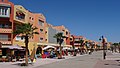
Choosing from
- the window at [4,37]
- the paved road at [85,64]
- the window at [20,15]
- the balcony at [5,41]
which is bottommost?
the paved road at [85,64]

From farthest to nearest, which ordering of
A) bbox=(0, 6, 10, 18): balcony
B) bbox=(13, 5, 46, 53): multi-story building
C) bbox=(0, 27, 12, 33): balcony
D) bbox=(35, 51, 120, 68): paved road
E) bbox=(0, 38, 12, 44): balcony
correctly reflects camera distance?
bbox=(13, 5, 46, 53): multi-story building
bbox=(0, 27, 12, 33): balcony
bbox=(0, 6, 10, 18): balcony
bbox=(0, 38, 12, 44): balcony
bbox=(35, 51, 120, 68): paved road

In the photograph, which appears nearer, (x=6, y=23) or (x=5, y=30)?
(x=5, y=30)

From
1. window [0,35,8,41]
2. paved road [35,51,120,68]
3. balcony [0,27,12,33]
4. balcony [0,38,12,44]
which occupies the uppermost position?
balcony [0,27,12,33]

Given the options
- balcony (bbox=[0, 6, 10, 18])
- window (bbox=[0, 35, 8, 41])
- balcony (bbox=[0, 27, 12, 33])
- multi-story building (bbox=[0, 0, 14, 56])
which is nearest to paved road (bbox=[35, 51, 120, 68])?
multi-story building (bbox=[0, 0, 14, 56])

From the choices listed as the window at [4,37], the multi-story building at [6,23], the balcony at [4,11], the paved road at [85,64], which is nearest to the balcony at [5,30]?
the multi-story building at [6,23]

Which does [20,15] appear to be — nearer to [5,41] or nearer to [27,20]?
[27,20]

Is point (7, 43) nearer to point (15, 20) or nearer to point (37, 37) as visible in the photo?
point (15, 20)

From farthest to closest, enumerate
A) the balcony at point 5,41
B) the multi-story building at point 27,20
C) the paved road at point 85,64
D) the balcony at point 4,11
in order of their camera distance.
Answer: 1. the multi-story building at point 27,20
2. the balcony at point 4,11
3. the balcony at point 5,41
4. the paved road at point 85,64

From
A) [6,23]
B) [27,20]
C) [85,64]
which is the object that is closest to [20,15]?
[27,20]

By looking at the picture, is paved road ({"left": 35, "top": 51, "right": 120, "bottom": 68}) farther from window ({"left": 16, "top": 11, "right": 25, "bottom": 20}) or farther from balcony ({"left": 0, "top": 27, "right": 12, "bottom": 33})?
window ({"left": 16, "top": 11, "right": 25, "bottom": 20})

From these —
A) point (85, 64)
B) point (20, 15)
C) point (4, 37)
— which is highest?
point (20, 15)

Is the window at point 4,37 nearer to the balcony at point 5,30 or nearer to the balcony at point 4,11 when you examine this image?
the balcony at point 5,30

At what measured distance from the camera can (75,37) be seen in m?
152

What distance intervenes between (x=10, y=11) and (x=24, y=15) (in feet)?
22.5
